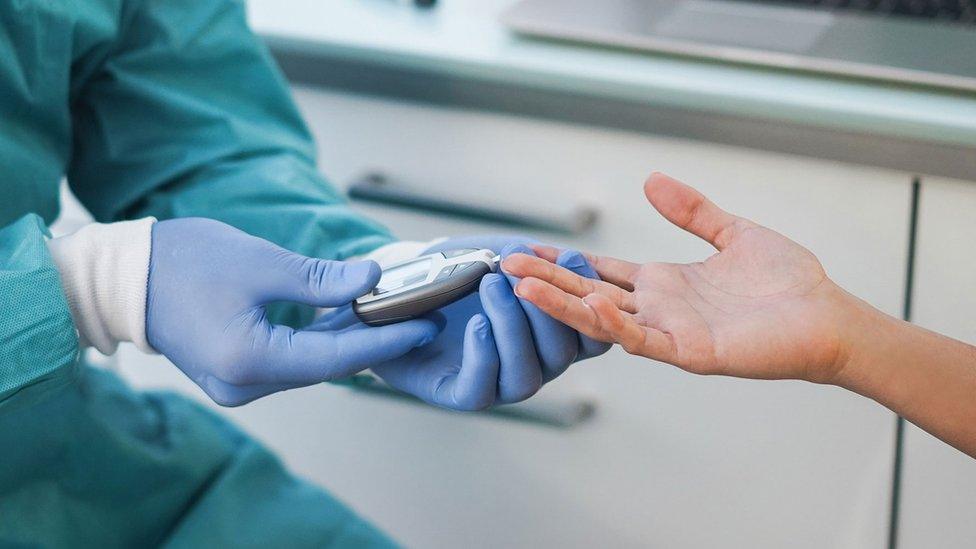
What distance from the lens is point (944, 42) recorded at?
0.96 metres

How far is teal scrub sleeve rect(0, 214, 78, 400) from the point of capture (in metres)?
0.67

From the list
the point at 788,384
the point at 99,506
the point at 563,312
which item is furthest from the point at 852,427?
the point at 99,506

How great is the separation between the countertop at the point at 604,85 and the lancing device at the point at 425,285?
273 mm

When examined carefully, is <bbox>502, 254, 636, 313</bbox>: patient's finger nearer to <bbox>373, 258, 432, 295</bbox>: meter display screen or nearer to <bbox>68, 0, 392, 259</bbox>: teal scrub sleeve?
<bbox>373, 258, 432, 295</bbox>: meter display screen

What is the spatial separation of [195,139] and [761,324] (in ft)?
1.50

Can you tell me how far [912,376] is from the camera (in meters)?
0.72

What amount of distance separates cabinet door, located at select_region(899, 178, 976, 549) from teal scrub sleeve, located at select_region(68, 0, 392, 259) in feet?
1.32

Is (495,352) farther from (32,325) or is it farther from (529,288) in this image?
(32,325)

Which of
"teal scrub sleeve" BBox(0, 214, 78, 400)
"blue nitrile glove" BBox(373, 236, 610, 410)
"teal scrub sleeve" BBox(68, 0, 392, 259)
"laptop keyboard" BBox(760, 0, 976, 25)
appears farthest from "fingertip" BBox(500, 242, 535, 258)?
"laptop keyboard" BBox(760, 0, 976, 25)

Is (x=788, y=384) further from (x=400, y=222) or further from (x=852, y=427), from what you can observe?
(x=400, y=222)

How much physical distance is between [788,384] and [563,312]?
379 millimetres

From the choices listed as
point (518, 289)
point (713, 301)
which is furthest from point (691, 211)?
point (518, 289)

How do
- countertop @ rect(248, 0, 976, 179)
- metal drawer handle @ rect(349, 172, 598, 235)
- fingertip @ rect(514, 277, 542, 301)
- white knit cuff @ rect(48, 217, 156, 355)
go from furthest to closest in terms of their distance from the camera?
metal drawer handle @ rect(349, 172, 598, 235) < countertop @ rect(248, 0, 976, 179) < white knit cuff @ rect(48, 217, 156, 355) < fingertip @ rect(514, 277, 542, 301)

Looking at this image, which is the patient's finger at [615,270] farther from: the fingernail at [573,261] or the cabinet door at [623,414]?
the cabinet door at [623,414]
